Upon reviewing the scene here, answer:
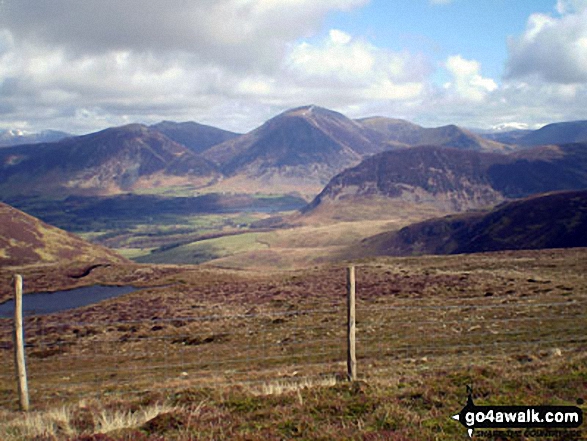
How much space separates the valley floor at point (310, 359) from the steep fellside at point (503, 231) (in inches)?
2867

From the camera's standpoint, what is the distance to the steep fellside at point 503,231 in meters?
116

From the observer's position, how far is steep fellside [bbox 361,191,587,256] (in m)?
116

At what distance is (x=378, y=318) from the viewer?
3027 cm

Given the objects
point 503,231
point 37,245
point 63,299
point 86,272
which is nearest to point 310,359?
point 63,299

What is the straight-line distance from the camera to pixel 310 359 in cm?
2134

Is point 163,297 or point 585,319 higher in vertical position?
point 585,319

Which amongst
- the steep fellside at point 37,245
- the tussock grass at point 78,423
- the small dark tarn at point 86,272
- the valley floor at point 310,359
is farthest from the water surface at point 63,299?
the tussock grass at point 78,423

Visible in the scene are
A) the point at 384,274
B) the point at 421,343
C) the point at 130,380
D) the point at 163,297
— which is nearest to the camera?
the point at 130,380

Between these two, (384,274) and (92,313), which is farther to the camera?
(384,274)

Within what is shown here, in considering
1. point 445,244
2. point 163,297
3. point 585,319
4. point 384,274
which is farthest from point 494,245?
point 585,319

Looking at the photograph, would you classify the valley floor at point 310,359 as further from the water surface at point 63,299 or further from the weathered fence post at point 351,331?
the water surface at point 63,299

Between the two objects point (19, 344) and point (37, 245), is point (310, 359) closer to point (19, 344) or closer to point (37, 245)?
point (19, 344)

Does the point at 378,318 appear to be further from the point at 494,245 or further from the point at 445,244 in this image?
the point at 445,244

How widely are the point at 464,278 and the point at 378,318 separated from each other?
1807 centimetres
